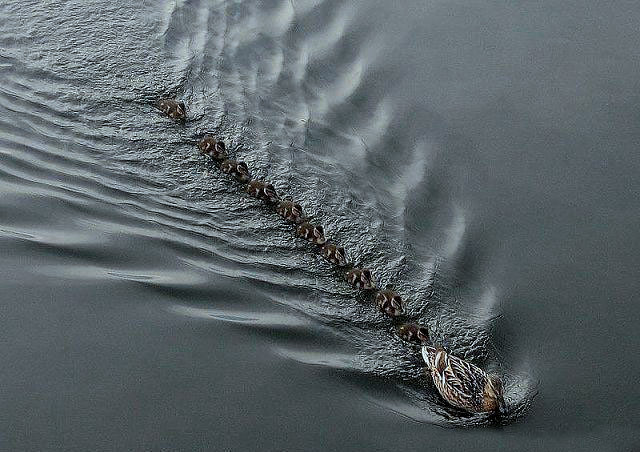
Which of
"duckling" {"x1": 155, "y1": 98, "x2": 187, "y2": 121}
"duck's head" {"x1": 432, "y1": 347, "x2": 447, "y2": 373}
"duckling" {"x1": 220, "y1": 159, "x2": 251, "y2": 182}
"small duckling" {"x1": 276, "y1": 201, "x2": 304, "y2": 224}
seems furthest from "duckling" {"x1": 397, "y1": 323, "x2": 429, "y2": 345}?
"duckling" {"x1": 155, "y1": 98, "x2": 187, "y2": 121}

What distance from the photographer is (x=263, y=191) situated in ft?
29.6

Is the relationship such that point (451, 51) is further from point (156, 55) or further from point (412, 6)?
point (156, 55)

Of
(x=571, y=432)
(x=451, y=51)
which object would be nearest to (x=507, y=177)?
(x=451, y=51)

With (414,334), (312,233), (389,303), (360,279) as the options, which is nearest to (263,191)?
(312,233)

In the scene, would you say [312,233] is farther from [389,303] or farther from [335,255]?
[389,303]

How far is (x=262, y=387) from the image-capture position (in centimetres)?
730

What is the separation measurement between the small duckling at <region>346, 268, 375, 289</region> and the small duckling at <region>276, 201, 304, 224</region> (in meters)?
0.82

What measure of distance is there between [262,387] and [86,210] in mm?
2590

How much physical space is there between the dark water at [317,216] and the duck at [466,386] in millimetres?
106

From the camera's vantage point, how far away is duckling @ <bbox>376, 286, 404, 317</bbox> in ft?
25.8

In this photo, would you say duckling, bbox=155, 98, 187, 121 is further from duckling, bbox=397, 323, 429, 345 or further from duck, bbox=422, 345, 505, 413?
duck, bbox=422, 345, 505, 413

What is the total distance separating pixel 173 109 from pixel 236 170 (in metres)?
1.19

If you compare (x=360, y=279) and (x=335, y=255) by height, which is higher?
(x=335, y=255)

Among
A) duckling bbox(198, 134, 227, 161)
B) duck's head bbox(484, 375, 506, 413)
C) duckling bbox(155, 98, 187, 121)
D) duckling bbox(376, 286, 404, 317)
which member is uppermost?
duckling bbox(155, 98, 187, 121)
